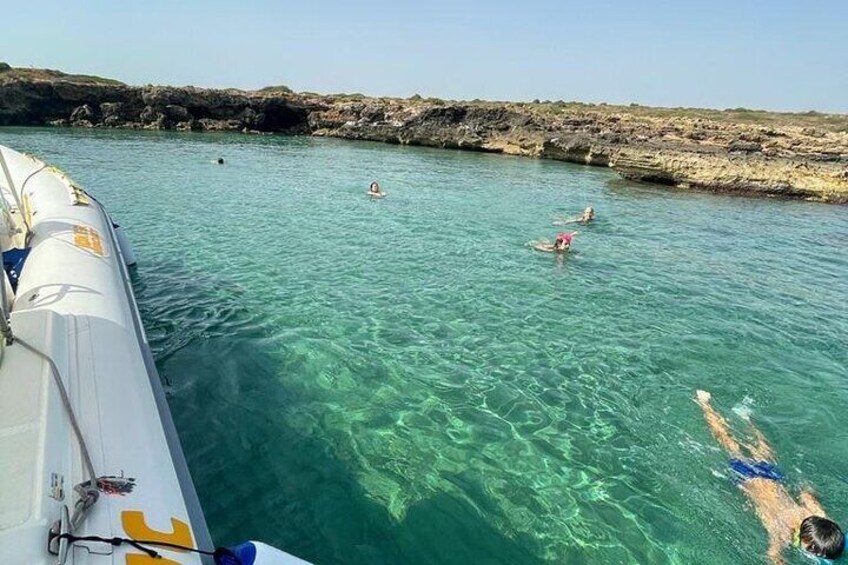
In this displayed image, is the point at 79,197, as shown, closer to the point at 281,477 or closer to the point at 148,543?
the point at 281,477

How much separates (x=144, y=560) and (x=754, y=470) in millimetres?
5564

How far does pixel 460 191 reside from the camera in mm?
22125

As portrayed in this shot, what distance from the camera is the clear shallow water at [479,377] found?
4.56m

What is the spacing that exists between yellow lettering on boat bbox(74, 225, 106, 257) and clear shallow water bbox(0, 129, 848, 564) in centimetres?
146

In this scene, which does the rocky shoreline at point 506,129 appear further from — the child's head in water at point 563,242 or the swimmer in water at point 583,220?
the child's head in water at point 563,242

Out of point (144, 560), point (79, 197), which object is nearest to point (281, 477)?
point (144, 560)

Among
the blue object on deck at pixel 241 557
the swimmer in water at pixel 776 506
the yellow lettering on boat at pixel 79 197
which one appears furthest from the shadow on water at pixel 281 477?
the yellow lettering on boat at pixel 79 197

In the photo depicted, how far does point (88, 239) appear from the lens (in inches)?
264

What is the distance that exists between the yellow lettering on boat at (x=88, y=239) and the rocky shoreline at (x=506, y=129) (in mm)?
26540

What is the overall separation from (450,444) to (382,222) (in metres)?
10.5

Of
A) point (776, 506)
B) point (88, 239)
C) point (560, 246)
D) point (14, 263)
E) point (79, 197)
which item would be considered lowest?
point (776, 506)

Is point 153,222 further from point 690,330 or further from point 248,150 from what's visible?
point 248,150

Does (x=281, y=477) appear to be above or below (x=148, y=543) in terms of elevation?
below

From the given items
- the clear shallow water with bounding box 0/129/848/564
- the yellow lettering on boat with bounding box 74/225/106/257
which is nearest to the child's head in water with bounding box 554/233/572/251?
the clear shallow water with bounding box 0/129/848/564
